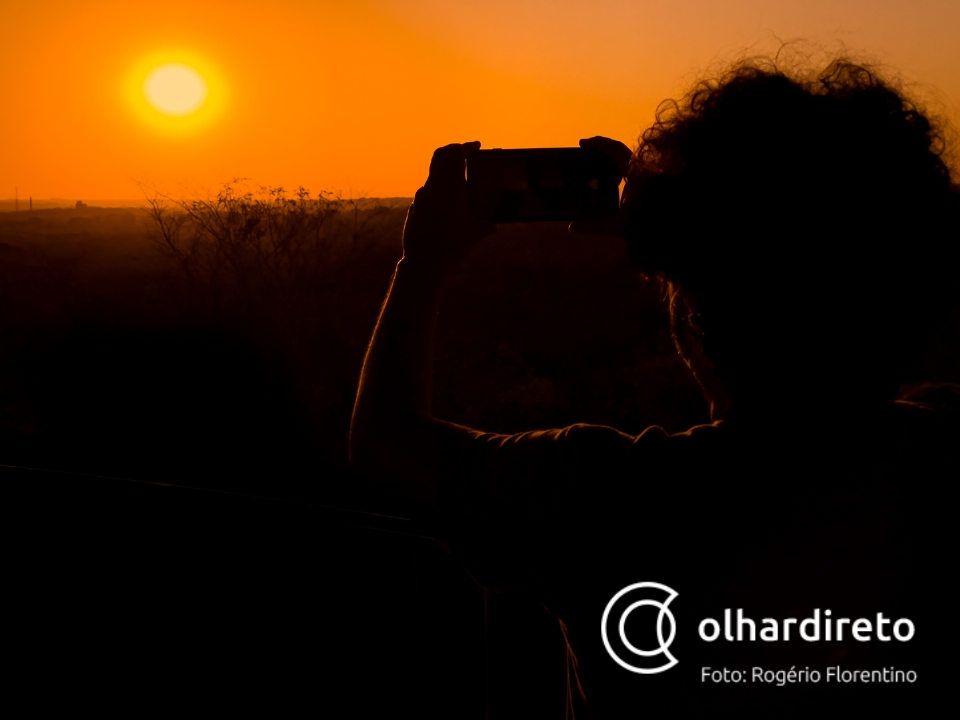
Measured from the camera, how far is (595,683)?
0.51 meters

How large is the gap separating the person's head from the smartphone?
0.13 m

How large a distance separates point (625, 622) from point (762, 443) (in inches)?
5.3

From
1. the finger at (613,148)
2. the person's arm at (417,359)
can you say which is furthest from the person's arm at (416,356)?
the finger at (613,148)

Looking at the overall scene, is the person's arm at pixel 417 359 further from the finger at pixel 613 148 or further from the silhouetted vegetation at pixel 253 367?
the silhouetted vegetation at pixel 253 367

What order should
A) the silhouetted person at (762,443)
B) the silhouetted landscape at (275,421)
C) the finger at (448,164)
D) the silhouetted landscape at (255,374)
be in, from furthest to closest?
the silhouetted landscape at (255,374)
the silhouetted landscape at (275,421)
the finger at (448,164)
the silhouetted person at (762,443)

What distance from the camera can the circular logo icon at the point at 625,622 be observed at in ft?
1.51

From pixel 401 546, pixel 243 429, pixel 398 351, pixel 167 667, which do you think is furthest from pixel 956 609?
pixel 243 429

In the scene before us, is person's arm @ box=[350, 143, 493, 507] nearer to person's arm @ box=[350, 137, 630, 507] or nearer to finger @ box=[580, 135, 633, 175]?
person's arm @ box=[350, 137, 630, 507]

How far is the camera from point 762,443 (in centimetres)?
46

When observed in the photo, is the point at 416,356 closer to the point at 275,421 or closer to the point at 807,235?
the point at 807,235

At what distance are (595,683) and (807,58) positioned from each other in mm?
483

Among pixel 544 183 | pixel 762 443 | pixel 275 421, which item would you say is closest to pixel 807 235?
pixel 762 443

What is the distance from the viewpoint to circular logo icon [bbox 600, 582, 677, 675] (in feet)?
1.51

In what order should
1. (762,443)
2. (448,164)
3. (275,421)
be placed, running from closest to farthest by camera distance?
(762,443)
(448,164)
(275,421)
